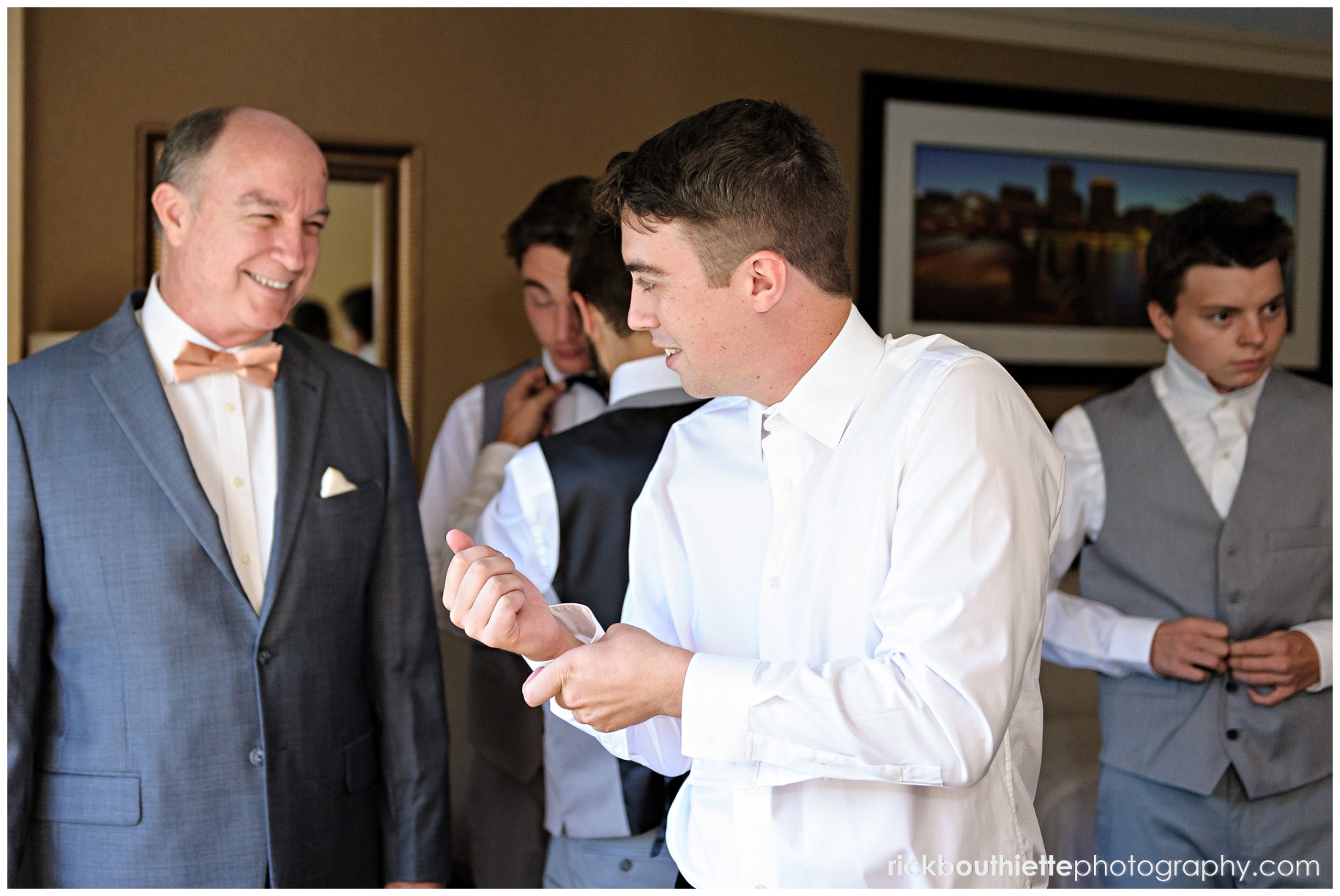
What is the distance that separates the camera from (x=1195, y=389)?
249 centimetres

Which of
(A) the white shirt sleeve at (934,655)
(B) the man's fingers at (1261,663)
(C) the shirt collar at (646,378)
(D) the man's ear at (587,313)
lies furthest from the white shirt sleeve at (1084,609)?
(A) the white shirt sleeve at (934,655)

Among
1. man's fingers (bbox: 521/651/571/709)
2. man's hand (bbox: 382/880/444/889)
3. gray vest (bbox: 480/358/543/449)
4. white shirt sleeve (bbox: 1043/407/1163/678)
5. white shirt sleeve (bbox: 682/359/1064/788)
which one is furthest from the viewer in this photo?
gray vest (bbox: 480/358/543/449)

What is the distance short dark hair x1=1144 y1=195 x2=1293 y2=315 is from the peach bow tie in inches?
71.4

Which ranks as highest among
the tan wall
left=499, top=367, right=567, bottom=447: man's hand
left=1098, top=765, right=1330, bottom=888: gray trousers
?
the tan wall

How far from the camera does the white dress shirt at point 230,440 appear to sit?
1.91 metres

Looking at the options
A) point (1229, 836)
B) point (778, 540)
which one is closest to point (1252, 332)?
point (1229, 836)

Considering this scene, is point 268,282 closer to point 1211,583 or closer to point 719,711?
point 719,711

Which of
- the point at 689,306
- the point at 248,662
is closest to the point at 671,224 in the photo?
the point at 689,306

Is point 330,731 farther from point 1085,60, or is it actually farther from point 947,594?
point 1085,60

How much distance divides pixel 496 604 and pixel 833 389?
46 cm

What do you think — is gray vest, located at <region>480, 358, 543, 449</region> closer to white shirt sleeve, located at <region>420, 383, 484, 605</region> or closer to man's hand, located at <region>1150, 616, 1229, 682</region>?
white shirt sleeve, located at <region>420, 383, 484, 605</region>

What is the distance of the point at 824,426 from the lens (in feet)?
4.56

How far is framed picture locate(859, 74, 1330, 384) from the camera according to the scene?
4.20 metres

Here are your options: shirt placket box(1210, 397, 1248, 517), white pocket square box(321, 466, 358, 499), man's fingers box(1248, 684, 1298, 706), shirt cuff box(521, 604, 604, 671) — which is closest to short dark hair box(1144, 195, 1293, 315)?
shirt placket box(1210, 397, 1248, 517)
